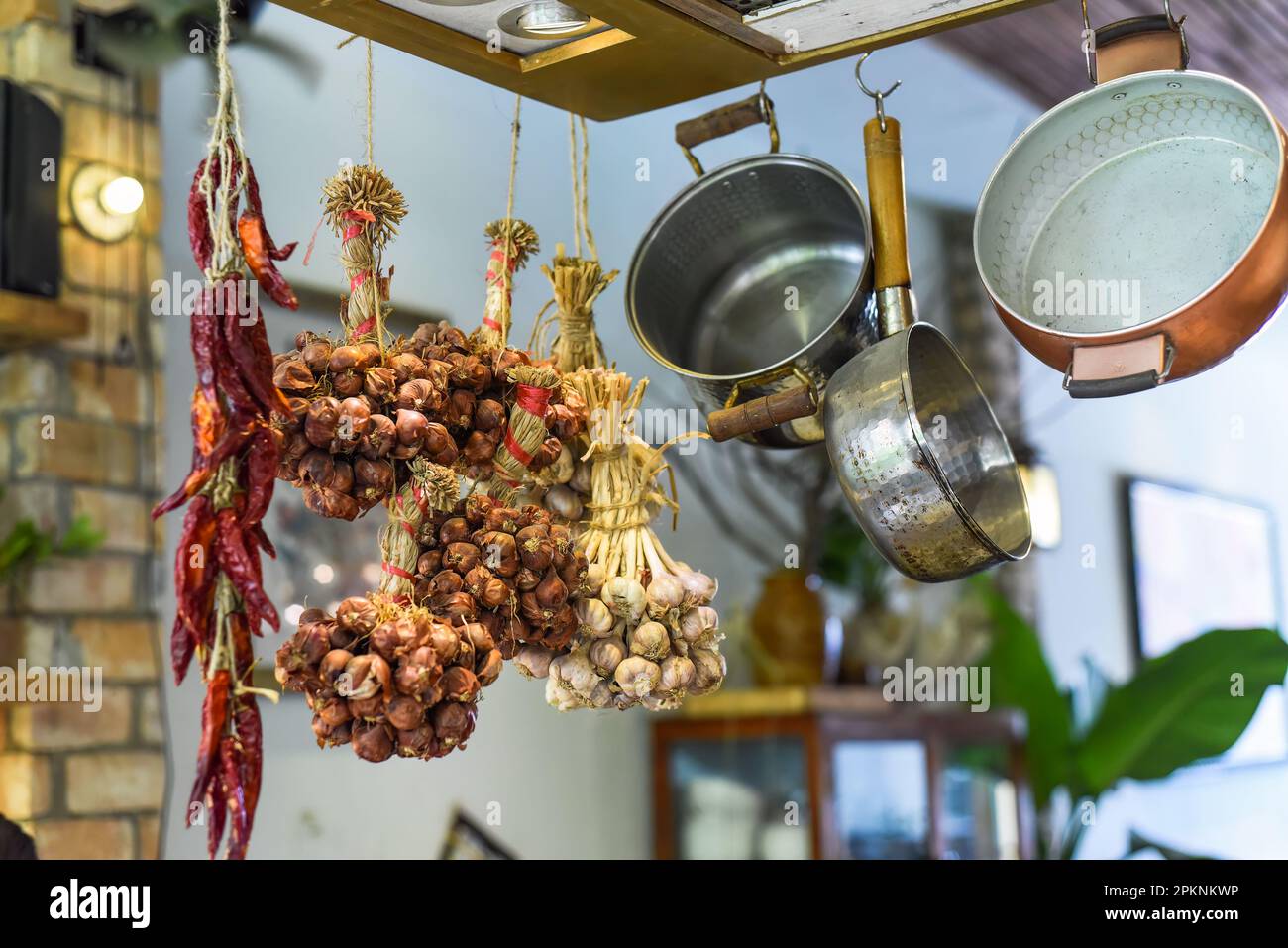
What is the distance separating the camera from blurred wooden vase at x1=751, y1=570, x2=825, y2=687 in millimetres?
3557

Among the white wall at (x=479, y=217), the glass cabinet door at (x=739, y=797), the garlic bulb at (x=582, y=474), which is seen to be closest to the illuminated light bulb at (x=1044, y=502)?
the white wall at (x=479, y=217)

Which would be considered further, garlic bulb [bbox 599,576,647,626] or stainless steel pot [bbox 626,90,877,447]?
stainless steel pot [bbox 626,90,877,447]

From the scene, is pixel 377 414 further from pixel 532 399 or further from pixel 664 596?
pixel 664 596

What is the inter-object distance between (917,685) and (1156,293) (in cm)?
270

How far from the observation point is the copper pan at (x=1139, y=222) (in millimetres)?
1150

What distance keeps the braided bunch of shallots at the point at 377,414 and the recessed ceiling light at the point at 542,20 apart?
0.95 ft

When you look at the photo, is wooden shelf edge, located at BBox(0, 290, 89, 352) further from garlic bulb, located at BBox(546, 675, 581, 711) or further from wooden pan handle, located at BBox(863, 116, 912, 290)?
wooden pan handle, located at BBox(863, 116, 912, 290)

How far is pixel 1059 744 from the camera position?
11.7ft

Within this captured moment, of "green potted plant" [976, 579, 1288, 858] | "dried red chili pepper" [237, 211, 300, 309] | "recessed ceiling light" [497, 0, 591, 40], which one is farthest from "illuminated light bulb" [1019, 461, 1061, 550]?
"dried red chili pepper" [237, 211, 300, 309]

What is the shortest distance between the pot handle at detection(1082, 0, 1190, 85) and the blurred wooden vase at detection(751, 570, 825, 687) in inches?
94.7
